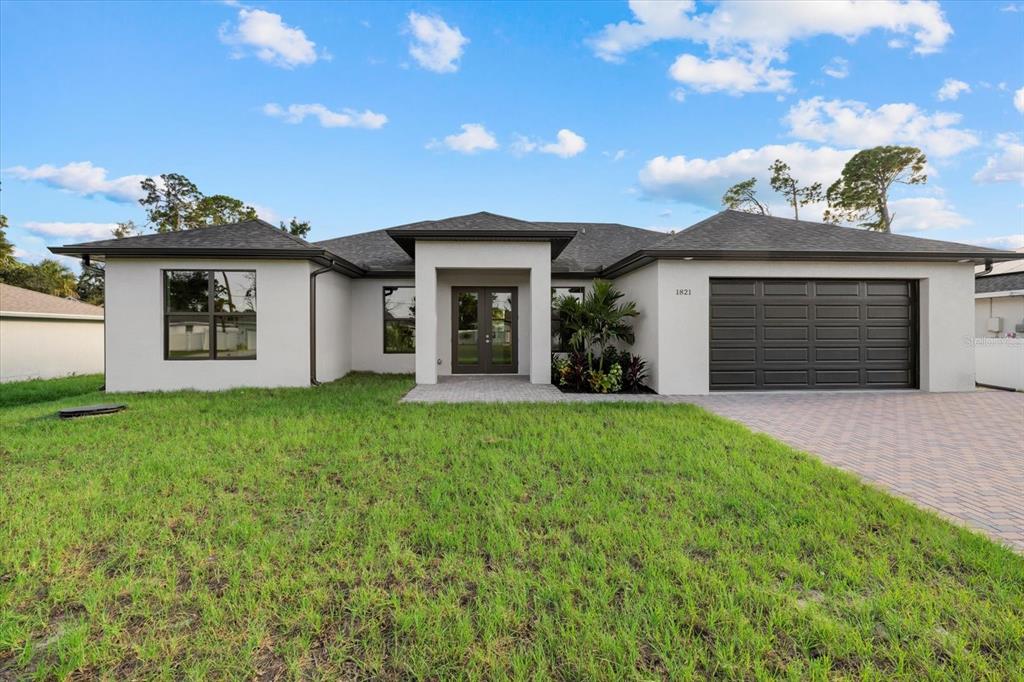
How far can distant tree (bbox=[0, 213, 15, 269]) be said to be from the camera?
22.0 meters

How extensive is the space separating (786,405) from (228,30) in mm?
15648

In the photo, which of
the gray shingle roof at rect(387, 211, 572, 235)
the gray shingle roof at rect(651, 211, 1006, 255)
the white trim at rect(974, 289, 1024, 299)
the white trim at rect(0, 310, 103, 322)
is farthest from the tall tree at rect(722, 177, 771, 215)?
the white trim at rect(0, 310, 103, 322)

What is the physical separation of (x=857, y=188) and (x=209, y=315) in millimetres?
32574

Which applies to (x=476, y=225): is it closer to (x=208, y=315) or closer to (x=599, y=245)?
(x=599, y=245)

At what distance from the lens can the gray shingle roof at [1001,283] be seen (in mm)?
→ 14062

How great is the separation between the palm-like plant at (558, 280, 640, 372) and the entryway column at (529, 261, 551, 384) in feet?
1.73

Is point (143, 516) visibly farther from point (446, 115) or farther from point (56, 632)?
point (446, 115)

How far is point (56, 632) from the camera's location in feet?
7.80

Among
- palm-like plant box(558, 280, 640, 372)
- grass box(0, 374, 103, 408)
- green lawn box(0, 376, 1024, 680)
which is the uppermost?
palm-like plant box(558, 280, 640, 372)

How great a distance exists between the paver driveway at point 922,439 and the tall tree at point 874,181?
813 inches

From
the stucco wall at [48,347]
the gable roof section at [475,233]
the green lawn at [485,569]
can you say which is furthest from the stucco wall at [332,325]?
the stucco wall at [48,347]

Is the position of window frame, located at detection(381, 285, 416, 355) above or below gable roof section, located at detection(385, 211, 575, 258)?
below

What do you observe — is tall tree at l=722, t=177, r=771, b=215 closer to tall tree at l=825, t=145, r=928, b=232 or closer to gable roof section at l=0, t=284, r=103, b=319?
tall tree at l=825, t=145, r=928, b=232

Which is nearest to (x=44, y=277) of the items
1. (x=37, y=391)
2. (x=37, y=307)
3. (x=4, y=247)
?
(x=4, y=247)
